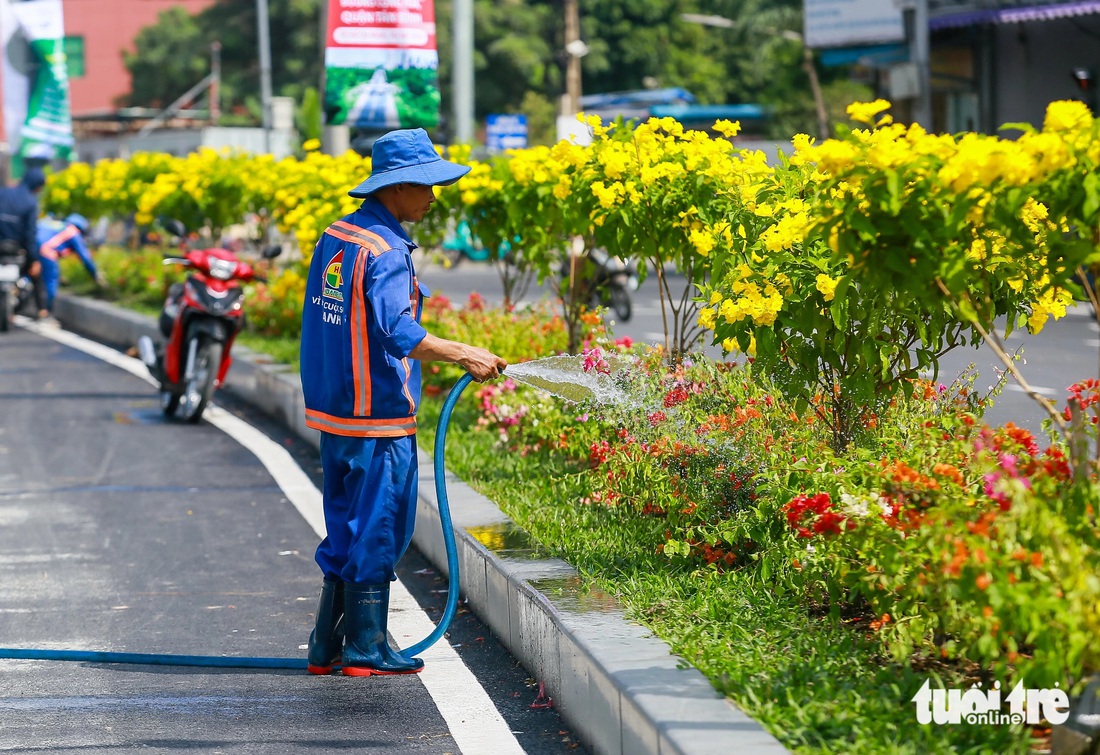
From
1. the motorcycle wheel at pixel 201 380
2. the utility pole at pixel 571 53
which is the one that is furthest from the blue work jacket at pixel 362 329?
the utility pole at pixel 571 53

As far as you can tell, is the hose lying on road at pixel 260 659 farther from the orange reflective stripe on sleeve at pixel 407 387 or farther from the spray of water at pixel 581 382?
the spray of water at pixel 581 382

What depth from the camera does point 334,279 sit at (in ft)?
17.1

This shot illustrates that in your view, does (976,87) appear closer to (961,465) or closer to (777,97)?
(777,97)

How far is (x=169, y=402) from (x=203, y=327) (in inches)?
31.0

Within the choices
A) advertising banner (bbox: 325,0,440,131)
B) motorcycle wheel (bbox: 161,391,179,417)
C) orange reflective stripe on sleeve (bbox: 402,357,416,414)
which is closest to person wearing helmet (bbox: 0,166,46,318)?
motorcycle wheel (bbox: 161,391,179,417)

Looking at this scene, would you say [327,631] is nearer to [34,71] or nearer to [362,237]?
[362,237]

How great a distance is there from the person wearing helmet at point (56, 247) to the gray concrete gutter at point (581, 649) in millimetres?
12201

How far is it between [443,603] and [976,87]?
24.1 m

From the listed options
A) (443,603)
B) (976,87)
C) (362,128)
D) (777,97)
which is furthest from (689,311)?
(777,97)

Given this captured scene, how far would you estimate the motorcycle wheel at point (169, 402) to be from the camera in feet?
37.5

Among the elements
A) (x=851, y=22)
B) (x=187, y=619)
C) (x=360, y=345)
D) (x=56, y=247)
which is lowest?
(x=187, y=619)

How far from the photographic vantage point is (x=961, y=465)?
482cm

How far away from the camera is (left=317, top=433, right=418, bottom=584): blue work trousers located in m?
5.20

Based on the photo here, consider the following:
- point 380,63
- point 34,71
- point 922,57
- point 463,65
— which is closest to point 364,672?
point 380,63
